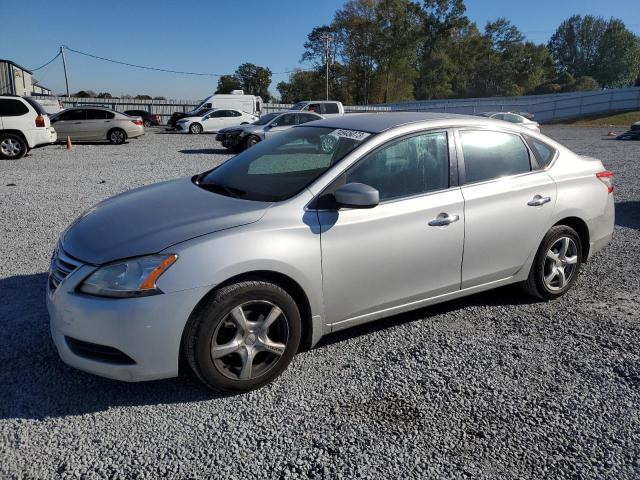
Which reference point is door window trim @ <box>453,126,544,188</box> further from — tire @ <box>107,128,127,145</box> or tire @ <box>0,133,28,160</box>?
tire @ <box>107,128,127,145</box>

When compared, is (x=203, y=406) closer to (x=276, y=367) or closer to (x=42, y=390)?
(x=276, y=367)

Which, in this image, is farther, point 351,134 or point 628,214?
point 628,214

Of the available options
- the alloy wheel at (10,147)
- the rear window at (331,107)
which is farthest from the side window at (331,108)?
the alloy wheel at (10,147)

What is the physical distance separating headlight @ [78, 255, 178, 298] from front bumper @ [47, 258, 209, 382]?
4 cm

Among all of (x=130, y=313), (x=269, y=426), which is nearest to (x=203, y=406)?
(x=269, y=426)

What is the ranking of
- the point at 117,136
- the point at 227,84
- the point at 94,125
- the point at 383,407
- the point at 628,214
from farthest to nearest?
the point at 227,84, the point at 117,136, the point at 94,125, the point at 628,214, the point at 383,407

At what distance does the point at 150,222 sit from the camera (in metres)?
3.17

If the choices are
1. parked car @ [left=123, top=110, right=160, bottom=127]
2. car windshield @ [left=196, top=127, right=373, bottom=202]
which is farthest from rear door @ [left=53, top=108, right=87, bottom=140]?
car windshield @ [left=196, top=127, right=373, bottom=202]

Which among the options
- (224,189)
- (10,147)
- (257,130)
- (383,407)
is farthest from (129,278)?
(257,130)

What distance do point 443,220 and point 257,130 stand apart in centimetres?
1477

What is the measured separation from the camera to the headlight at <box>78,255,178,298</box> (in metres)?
2.76

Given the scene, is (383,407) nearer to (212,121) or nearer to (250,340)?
(250,340)

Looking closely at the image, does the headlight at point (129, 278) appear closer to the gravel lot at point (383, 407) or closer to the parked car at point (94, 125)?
the gravel lot at point (383, 407)

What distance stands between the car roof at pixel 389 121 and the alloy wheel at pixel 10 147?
1343cm
